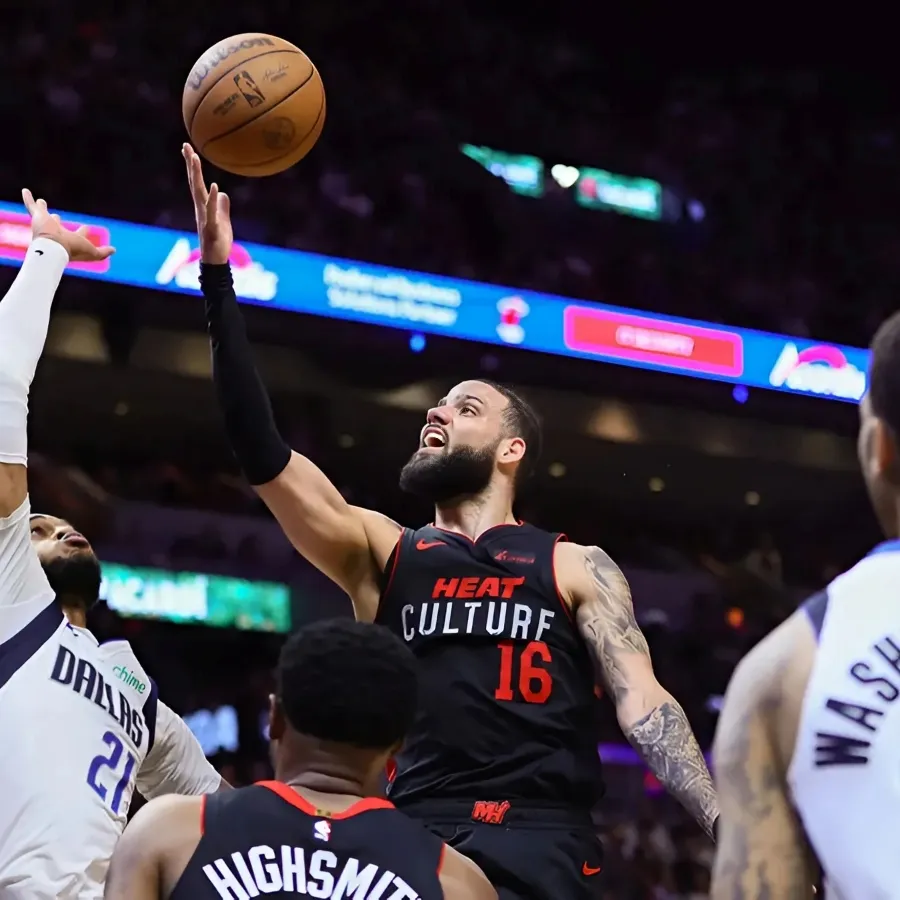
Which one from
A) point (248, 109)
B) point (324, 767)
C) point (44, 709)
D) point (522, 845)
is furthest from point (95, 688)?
point (248, 109)

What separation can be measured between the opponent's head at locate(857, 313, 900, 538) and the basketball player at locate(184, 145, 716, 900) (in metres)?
1.41

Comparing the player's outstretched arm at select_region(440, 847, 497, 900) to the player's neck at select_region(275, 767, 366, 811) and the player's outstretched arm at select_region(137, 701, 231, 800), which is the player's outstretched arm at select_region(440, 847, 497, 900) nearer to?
the player's neck at select_region(275, 767, 366, 811)

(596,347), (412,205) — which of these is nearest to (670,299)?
(596,347)

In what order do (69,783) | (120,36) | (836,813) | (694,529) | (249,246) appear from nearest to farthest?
(836,813) < (69,783) < (249,246) < (120,36) < (694,529)

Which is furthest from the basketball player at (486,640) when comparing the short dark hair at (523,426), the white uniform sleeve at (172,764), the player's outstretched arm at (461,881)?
the player's outstretched arm at (461,881)

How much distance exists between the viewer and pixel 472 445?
363 centimetres

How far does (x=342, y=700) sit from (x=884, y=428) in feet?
2.68

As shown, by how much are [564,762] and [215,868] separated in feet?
4.40

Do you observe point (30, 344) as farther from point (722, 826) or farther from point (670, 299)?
point (670, 299)

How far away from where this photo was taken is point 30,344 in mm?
3004

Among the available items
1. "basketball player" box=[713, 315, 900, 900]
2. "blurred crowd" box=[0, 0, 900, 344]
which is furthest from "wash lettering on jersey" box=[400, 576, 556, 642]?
"blurred crowd" box=[0, 0, 900, 344]

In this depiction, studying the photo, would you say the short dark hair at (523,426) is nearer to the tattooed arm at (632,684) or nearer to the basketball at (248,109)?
the tattooed arm at (632,684)

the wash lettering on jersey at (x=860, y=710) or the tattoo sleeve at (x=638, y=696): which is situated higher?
the tattoo sleeve at (x=638, y=696)

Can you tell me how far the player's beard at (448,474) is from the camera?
3.54m
